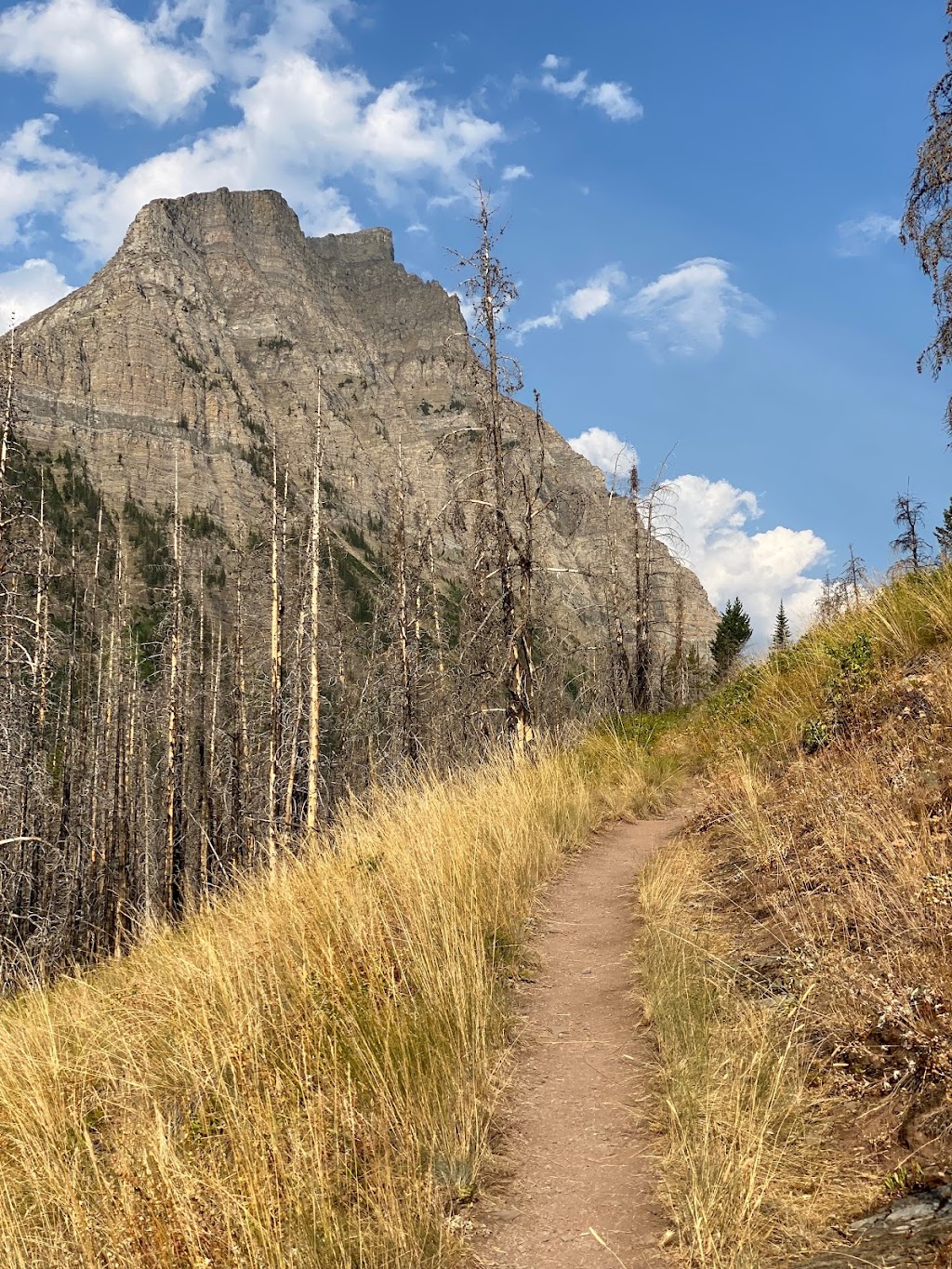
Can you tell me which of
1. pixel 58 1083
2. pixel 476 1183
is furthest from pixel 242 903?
pixel 476 1183

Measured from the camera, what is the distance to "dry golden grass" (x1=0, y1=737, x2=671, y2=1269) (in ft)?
7.70

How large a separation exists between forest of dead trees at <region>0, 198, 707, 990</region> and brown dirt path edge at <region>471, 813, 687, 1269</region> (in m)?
2.88

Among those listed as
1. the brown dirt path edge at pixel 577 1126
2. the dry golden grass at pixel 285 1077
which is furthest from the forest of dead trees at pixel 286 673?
the brown dirt path edge at pixel 577 1126

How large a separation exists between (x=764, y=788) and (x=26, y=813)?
19879 millimetres

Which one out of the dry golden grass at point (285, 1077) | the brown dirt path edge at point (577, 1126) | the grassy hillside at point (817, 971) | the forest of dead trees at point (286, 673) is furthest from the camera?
the forest of dead trees at point (286, 673)

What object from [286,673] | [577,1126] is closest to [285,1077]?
[577,1126]

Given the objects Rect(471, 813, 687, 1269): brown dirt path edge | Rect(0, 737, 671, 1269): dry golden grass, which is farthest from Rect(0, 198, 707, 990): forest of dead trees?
Rect(471, 813, 687, 1269): brown dirt path edge

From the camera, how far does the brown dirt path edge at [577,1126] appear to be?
2646 millimetres

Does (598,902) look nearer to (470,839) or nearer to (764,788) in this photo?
(470,839)

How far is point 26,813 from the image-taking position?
19812 mm

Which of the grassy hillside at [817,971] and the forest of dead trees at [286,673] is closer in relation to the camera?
the grassy hillside at [817,971]

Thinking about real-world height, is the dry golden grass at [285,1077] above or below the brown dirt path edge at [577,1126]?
above

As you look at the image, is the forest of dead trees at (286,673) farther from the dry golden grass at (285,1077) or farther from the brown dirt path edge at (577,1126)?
the brown dirt path edge at (577,1126)

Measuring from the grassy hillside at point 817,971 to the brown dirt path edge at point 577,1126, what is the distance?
0.66ft
